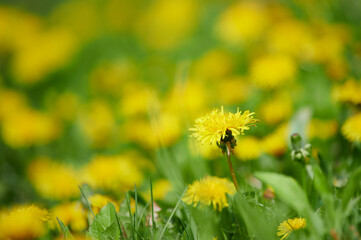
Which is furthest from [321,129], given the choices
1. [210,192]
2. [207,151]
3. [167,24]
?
[167,24]

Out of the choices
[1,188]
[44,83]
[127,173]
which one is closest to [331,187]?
[127,173]

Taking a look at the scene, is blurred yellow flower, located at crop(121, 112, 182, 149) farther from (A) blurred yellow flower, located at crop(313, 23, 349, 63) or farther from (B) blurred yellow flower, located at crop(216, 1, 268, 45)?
(B) blurred yellow flower, located at crop(216, 1, 268, 45)

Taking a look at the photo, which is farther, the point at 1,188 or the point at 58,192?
the point at 1,188

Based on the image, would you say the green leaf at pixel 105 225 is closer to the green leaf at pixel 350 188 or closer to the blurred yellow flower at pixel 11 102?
the green leaf at pixel 350 188

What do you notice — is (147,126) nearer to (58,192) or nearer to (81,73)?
(58,192)

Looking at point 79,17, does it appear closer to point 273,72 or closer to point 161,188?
point 273,72

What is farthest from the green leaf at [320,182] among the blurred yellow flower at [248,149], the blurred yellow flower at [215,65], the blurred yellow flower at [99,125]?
the blurred yellow flower at [215,65]

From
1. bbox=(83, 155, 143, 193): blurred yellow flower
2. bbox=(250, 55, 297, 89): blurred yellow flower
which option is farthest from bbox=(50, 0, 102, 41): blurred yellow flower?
bbox=(83, 155, 143, 193): blurred yellow flower
